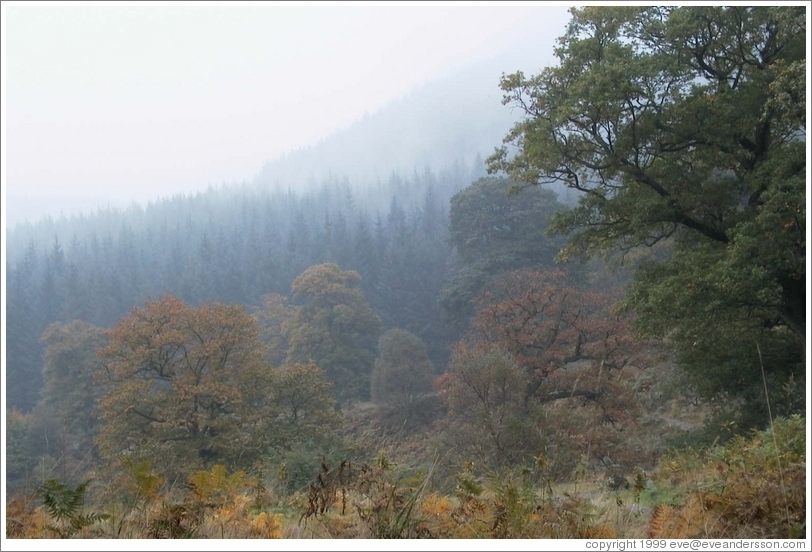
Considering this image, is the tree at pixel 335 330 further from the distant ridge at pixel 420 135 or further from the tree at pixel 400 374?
the distant ridge at pixel 420 135

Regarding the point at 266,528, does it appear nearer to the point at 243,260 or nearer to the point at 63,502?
the point at 63,502

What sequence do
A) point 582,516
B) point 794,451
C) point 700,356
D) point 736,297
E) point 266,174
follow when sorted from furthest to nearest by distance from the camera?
point 266,174 < point 700,356 < point 736,297 < point 794,451 < point 582,516

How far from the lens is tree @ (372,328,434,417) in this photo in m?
21.5

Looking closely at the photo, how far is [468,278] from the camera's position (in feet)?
84.9

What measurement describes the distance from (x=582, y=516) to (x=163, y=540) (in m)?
1.96

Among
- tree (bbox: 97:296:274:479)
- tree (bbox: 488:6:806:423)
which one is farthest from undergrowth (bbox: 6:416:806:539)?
tree (bbox: 97:296:274:479)

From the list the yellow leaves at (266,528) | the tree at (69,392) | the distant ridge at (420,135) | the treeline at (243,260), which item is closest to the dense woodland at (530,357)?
the yellow leaves at (266,528)

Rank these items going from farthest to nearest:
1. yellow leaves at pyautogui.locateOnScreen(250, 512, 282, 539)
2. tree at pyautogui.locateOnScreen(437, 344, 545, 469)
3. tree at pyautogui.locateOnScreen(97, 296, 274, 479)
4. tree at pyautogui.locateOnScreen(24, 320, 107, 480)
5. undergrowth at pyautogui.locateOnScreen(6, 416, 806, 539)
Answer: tree at pyautogui.locateOnScreen(24, 320, 107, 480) < tree at pyautogui.locateOnScreen(97, 296, 274, 479) < tree at pyautogui.locateOnScreen(437, 344, 545, 469) < yellow leaves at pyautogui.locateOnScreen(250, 512, 282, 539) < undergrowth at pyautogui.locateOnScreen(6, 416, 806, 539)

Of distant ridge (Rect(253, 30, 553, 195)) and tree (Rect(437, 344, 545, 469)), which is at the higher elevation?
distant ridge (Rect(253, 30, 553, 195))

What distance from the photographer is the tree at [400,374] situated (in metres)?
21.5

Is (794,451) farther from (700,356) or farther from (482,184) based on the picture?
(482,184)

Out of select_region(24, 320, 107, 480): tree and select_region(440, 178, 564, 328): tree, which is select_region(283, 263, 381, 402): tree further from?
select_region(24, 320, 107, 480): tree

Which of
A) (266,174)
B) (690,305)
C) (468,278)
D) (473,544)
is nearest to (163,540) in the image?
(473,544)

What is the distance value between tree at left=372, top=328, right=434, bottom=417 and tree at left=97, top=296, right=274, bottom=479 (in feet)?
21.3
